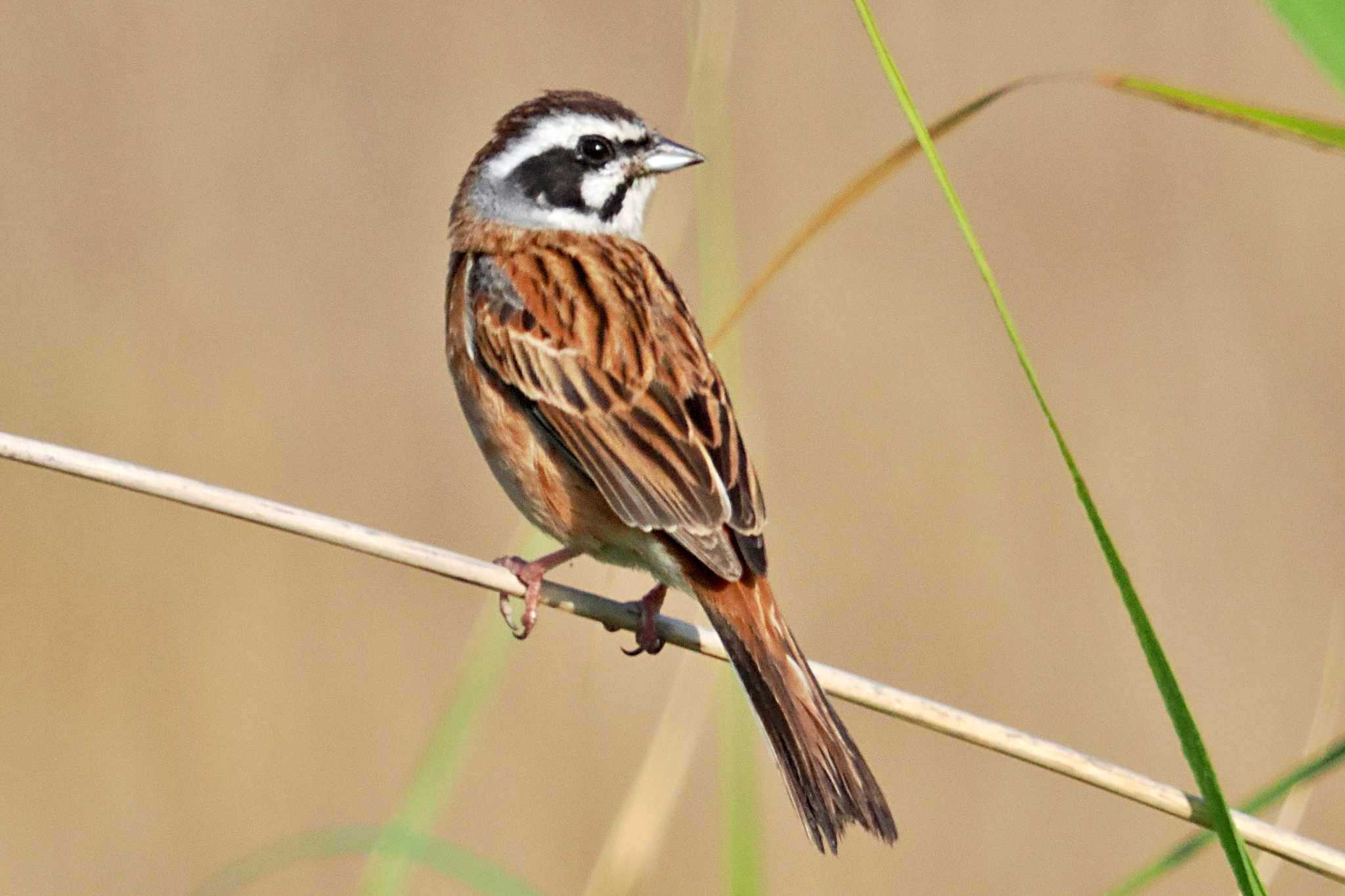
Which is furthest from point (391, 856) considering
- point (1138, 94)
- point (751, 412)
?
point (751, 412)

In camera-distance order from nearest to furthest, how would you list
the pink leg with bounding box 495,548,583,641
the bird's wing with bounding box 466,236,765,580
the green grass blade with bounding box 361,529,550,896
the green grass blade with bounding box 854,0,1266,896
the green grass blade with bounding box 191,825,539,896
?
1. the green grass blade with bounding box 854,0,1266,896
2. the green grass blade with bounding box 191,825,539,896
3. the green grass blade with bounding box 361,529,550,896
4. the bird's wing with bounding box 466,236,765,580
5. the pink leg with bounding box 495,548,583,641

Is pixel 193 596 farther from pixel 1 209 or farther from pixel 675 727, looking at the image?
pixel 675 727

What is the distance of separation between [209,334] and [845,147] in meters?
2.58

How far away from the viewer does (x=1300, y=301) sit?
6359 millimetres

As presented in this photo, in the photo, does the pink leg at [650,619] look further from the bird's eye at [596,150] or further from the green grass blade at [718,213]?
the bird's eye at [596,150]

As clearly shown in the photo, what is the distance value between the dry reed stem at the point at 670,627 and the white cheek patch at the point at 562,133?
49.7 inches

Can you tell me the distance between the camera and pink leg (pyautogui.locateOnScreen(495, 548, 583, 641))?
331cm

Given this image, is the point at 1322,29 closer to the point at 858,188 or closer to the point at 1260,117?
the point at 1260,117

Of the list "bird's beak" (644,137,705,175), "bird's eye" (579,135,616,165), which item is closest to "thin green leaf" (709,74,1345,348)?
"bird's beak" (644,137,705,175)

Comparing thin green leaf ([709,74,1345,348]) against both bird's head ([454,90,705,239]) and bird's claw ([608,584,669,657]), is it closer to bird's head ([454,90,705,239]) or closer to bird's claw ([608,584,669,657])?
bird's claw ([608,584,669,657])

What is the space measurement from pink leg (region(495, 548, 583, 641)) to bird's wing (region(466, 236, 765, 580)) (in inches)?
9.4

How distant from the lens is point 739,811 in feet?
7.10

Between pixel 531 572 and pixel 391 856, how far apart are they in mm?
1232

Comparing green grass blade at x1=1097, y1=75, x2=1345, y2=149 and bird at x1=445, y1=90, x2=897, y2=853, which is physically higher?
green grass blade at x1=1097, y1=75, x2=1345, y2=149
